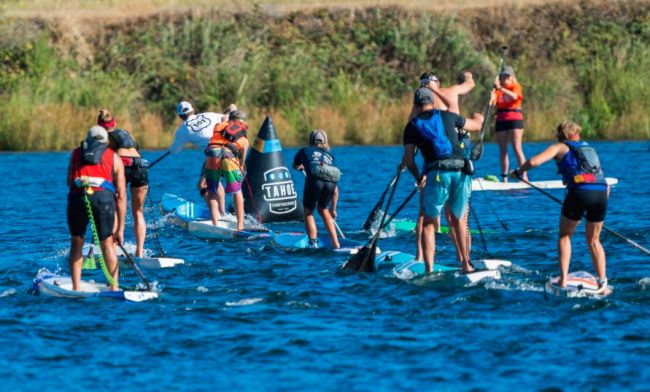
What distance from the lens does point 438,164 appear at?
41.1 feet

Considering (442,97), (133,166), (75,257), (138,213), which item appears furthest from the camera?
(138,213)

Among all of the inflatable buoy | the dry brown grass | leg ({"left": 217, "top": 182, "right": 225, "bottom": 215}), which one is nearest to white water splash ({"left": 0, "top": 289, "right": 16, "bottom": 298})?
leg ({"left": 217, "top": 182, "right": 225, "bottom": 215})

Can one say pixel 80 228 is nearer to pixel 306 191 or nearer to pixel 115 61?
pixel 306 191

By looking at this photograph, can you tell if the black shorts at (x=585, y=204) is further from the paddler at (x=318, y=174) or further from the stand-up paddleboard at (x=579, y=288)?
the paddler at (x=318, y=174)

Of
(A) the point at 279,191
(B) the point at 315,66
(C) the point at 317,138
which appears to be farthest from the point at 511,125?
(B) the point at 315,66

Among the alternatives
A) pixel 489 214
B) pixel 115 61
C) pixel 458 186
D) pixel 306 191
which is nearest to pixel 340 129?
pixel 115 61

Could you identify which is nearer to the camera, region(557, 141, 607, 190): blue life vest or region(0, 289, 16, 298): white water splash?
region(557, 141, 607, 190): blue life vest

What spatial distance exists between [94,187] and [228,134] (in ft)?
17.4

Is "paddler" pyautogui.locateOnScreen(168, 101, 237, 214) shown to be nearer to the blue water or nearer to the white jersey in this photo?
the white jersey

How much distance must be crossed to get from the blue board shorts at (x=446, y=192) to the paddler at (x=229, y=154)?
189 inches

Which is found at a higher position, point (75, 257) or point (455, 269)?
point (75, 257)

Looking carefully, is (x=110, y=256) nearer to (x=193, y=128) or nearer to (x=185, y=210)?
(x=193, y=128)

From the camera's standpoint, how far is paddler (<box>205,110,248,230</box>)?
55.6ft

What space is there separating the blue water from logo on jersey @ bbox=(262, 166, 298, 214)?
246 cm
